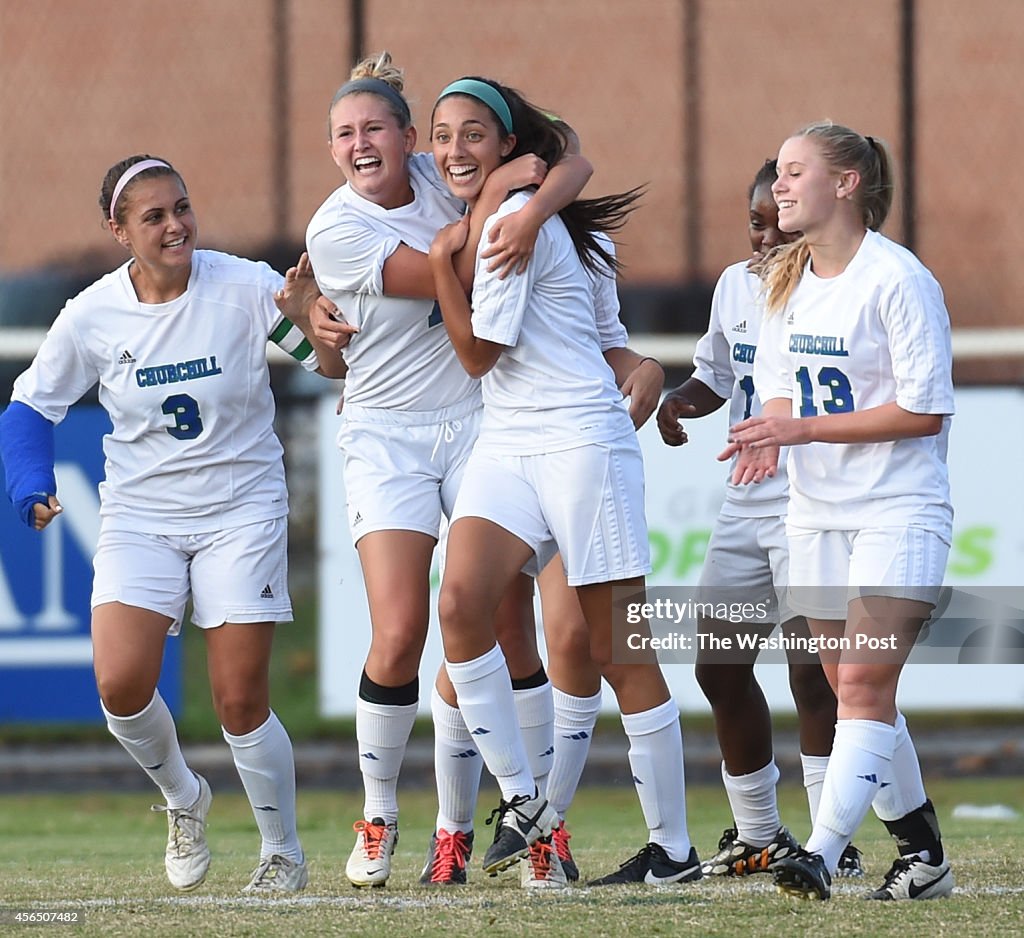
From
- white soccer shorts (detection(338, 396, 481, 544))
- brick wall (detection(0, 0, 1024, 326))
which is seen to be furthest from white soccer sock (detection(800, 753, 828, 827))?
brick wall (detection(0, 0, 1024, 326))

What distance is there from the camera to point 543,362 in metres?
4.81

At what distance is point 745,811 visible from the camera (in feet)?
17.8

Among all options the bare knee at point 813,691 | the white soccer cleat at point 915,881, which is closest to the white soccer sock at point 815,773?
the bare knee at point 813,691

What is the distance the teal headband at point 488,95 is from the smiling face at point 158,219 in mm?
788

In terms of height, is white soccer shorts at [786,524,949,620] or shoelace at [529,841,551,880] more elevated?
white soccer shorts at [786,524,949,620]

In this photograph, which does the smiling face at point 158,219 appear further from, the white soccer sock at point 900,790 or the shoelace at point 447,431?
the white soccer sock at point 900,790

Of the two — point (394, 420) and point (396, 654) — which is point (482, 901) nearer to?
point (396, 654)

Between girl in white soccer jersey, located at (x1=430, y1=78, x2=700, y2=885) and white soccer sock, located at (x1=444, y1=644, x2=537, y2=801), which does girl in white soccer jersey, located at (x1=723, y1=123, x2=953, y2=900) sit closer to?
girl in white soccer jersey, located at (x1=430, y1=78, x2=700, y2=885)

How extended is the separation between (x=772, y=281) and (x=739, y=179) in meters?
6.08

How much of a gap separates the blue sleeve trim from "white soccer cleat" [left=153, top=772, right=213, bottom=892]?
86cm

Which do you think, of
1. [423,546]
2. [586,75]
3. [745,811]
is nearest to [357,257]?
[423,546]

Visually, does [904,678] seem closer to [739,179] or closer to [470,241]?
[739,179]

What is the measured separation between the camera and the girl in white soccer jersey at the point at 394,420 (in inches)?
195

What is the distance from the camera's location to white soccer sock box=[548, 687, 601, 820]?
528 centimetres
